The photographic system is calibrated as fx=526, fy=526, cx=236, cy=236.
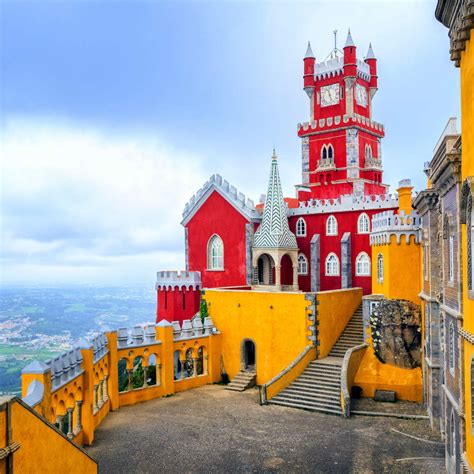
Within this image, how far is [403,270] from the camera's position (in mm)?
23203

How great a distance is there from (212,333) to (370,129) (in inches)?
784

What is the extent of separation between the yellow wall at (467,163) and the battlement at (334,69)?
28063 millimetres

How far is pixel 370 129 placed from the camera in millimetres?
37469

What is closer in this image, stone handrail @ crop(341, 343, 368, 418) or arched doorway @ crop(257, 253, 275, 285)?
stone handrail @ crop(341, 343, 368, 418)

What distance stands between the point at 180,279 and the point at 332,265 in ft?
30.9

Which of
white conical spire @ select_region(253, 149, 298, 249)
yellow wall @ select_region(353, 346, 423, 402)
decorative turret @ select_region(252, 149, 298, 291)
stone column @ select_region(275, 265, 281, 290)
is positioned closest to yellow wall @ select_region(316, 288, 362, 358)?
yellow wall @ select_region(353, 346, 423, 402)

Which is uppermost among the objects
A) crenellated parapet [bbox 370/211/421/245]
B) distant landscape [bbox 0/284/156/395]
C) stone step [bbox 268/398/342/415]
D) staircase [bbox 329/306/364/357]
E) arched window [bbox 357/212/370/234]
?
arched window [bbox 357/212/370/234]

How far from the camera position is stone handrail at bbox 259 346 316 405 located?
21.7 meters

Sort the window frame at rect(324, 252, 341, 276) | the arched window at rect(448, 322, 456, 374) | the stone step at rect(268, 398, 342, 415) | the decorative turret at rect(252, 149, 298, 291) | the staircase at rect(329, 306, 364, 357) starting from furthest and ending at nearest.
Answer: the window frame at rect(324, 252, 341, 276) → the decorative turret at rect(252, 149, 298, 291) → the staircase at rect(329, 306, 364, 357) → the stone step at rect(268, 398, 342, 415) → the arched window at rect(448, 322, 456, 374)

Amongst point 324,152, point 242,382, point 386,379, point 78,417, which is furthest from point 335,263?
point 78,417

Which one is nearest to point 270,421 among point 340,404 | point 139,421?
point 340,404

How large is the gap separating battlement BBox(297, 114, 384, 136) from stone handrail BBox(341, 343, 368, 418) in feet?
59.4

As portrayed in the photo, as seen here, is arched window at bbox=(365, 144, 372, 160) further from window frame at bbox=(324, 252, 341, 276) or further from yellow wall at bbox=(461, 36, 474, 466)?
yellow wall at bbox=(461, 36, 474, 466)

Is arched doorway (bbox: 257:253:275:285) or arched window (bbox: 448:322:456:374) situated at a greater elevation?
arched doorway (bbox: 257:253:275:285)
